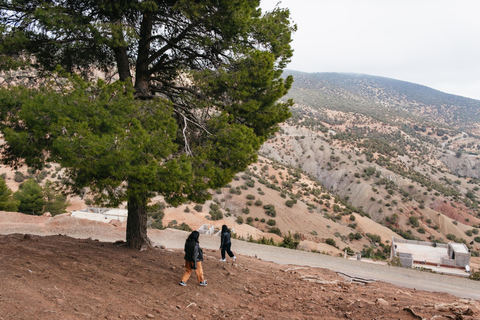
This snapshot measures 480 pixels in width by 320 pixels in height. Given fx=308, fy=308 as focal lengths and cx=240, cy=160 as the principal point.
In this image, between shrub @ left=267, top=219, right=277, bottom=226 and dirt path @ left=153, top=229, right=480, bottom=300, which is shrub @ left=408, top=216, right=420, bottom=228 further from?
dirt path @ left=153, top=229, right=480, bottom=300

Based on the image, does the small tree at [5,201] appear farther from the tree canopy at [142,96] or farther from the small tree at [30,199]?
the tree canopy at [142,96]

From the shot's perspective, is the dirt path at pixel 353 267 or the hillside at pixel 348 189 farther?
the hillside at pixel 348 189

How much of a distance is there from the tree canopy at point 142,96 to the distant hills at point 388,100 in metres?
90.8

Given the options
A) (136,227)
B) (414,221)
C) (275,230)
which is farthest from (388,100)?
(136,227)

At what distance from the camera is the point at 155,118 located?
7203 mm

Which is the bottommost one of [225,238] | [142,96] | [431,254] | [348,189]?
[431,254]

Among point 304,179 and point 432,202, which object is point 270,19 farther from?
point 432,202

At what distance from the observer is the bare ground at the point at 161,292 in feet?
16.4

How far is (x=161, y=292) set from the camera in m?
6.43

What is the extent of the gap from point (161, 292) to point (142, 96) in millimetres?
5190

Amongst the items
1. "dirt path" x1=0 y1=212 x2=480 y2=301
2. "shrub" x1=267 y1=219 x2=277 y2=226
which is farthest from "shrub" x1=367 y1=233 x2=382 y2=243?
"dirt path" x1=0 y1=212 x2=480 y2=301

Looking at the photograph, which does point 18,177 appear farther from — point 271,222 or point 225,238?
point 225,238

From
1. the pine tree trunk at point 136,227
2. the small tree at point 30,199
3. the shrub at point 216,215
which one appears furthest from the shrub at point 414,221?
the small tree at point 30,199

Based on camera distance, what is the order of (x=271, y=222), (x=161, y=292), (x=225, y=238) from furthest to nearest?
(x=271, y=222), (x=225, y=238), (x=161, y=292)
